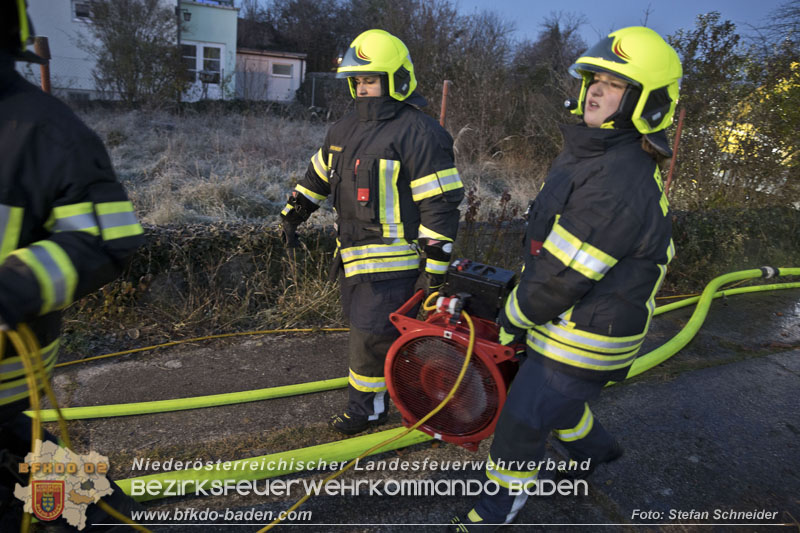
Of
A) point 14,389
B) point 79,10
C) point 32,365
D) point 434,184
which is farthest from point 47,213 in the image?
point 79,10

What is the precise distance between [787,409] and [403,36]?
11.8 metres

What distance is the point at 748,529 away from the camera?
2.33 meters

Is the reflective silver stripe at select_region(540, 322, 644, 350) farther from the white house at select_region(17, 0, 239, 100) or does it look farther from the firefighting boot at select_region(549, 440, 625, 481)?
the white house at select_region(17, 0, 239, 100)

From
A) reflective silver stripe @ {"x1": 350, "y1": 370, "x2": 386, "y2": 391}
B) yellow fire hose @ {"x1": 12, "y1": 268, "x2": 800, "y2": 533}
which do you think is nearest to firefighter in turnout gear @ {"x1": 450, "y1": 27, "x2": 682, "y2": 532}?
yellow fire hose @ {"x1": 12, "y1": 268, "x2": 800, "y2": 533}

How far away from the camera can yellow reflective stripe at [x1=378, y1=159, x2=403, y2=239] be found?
2.57 meters

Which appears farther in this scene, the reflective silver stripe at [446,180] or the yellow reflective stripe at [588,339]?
the reflective silver stripe at [446,180]

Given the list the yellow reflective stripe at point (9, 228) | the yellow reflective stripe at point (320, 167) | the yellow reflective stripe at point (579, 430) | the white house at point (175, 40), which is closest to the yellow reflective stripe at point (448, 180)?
the yellow reflective stripe at point (320, 167)

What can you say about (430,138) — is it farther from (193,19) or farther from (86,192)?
(193,19)

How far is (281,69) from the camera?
25172 mm

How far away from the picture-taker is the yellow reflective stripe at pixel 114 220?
56.1 inches

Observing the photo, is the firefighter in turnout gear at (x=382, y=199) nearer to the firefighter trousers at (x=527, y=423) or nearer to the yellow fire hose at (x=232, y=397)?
Result: the yellow fire hose at (x=232, y=397)

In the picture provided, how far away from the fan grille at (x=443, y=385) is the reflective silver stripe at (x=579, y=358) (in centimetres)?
29

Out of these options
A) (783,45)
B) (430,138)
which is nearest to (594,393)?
(430,138)

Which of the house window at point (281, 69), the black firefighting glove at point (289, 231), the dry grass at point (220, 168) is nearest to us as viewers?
the black firefighting glove at point (289, 231)
